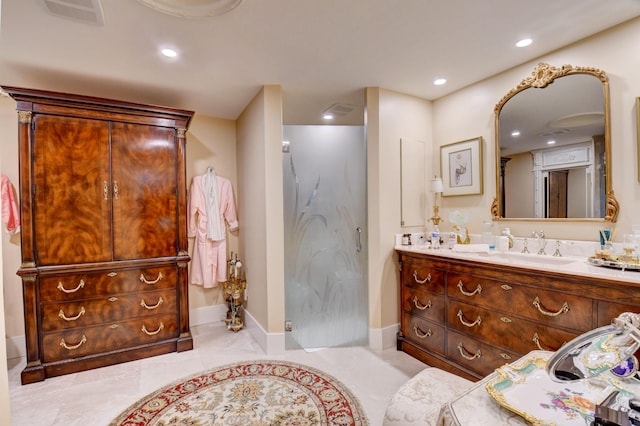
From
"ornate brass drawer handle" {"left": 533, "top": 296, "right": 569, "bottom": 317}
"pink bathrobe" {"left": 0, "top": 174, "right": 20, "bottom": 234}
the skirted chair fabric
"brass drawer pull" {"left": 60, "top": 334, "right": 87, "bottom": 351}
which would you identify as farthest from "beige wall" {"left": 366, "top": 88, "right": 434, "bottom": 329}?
"pink bathrobe" {"left": 0, "top": 174, "right": 20, "bottom": 234}

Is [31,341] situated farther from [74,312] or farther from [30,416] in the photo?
[30,416]

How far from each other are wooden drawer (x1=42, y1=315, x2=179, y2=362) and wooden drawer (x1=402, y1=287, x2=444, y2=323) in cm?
222

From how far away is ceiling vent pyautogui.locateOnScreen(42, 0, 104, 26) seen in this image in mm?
1664

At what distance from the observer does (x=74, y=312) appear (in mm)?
2533

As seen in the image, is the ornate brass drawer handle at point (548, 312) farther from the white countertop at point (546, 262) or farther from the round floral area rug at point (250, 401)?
the round floral area rug at point (250, 401)

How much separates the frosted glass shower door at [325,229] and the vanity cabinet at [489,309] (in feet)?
1.87

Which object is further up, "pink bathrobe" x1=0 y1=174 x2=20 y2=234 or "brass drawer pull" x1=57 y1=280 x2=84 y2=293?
"pink bathrobe" x1=0 y1=174 x2=20 y2=234

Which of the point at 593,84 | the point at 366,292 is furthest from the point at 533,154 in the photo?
the point at 366,292

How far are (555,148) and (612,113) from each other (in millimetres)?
373

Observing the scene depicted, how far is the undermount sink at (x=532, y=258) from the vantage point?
207 cm

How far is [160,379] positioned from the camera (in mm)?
2391

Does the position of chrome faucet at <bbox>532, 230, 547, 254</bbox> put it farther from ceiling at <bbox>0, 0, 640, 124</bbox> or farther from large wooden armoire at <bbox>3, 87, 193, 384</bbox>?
large wooden armoire at <bbox>3, 87, 193, 384</bbox>

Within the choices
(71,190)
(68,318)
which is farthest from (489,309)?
(71,190)

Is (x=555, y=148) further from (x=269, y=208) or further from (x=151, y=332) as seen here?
(x=151, y=332)
